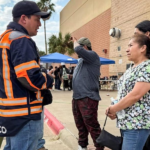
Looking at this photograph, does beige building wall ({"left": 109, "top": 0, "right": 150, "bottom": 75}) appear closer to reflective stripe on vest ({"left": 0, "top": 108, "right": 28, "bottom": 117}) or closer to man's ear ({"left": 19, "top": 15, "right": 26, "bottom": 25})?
man's ear ({"left": 19, "top": 15, "right": 26, "bottom": 25})

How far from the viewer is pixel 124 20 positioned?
1633cm

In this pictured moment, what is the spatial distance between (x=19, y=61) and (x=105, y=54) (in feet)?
60.6

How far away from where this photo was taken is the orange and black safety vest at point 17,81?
1875 millimetres

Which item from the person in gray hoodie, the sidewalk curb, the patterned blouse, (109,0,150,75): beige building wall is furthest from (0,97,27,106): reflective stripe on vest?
(109,0,150,75): beige building wall

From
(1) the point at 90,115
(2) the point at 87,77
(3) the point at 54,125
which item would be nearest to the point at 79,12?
(3) the point at 54,125

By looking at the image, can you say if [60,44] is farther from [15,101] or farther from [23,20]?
[15,101]

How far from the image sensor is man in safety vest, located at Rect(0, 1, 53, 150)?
6.17ft

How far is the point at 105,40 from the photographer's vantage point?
66.3 ft

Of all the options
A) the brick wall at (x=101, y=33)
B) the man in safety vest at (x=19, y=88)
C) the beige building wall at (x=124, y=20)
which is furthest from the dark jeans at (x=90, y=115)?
the brick wall at (x=101, y=33)

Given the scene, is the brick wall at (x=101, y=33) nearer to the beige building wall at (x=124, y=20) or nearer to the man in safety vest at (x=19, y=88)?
the beige building wall at (x=124, y=20)

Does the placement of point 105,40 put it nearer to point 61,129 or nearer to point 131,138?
point 61,129

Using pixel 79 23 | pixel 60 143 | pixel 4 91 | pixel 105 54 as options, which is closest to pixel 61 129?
pixel 60 143

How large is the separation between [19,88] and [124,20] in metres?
15.6

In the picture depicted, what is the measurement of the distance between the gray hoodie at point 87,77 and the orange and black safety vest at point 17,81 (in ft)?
4.73
